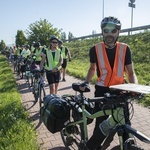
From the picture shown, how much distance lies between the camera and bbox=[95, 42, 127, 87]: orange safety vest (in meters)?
3.56

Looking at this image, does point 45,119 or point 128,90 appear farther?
point 45,119

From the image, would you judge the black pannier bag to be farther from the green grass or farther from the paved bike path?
the paved bike path

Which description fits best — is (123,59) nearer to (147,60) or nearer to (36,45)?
(36,45)

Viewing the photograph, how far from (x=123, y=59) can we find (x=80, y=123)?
3.55ft

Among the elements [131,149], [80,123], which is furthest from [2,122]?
[131,149]

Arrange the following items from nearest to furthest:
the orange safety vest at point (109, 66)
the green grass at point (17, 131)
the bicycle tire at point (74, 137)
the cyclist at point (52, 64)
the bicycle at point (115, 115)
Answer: the bicycle at point (115, 115) < the orange safety vest at point (109, 66) < the bicycle tire at point (74, 137) < the green grass at point (17, 131) < the cyclist at point (52, 64)

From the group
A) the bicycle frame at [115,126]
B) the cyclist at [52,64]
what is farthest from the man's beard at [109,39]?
the cyclist at [52,64]

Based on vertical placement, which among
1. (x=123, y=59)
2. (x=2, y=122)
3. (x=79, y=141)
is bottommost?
(x=2, y=122)

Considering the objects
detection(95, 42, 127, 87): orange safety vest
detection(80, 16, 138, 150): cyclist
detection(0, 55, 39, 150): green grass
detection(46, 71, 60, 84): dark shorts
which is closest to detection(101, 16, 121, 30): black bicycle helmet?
detection(80, 16, 138, 150): cyclist

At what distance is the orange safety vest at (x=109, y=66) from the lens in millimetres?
3557

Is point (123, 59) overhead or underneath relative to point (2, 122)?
overhead

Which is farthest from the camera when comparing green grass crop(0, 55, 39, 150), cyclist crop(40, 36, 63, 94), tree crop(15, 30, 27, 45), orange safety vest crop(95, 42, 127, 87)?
tree crop(15, 30, 27, 45)

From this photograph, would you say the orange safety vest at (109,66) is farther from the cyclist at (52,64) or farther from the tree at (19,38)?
the tree at (19,38)

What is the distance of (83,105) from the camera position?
345 centimetres
